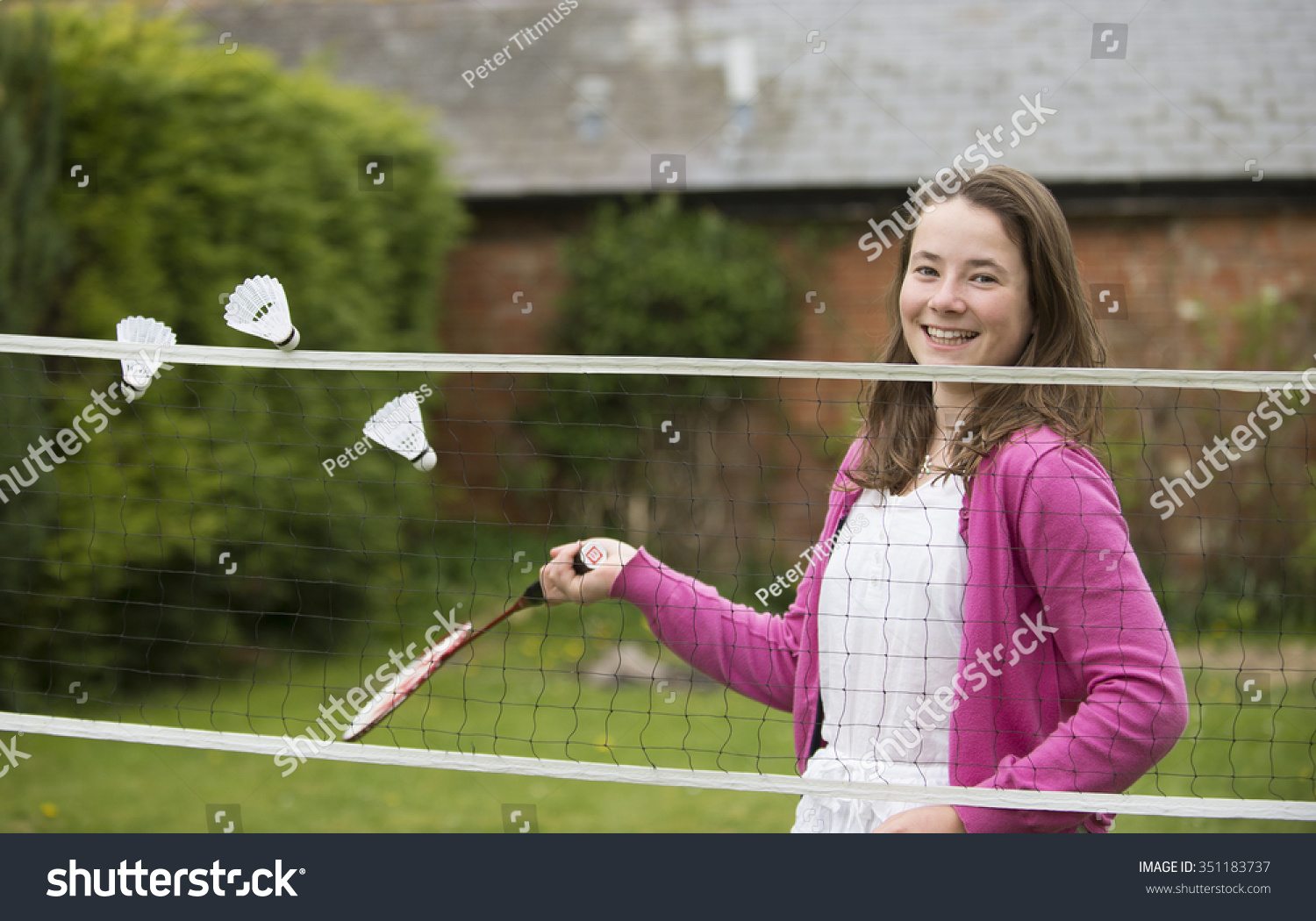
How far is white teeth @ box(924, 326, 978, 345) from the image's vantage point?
6.61 ft

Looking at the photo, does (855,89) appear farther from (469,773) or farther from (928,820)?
(928,820)

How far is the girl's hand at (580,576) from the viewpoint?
2.24 meters

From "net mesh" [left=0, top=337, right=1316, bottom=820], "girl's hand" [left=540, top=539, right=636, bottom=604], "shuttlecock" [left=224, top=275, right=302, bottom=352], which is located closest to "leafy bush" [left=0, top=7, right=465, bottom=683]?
"net mesh" [left=0, top=337, right=1316, bottom=820]

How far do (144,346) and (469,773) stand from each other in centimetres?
351

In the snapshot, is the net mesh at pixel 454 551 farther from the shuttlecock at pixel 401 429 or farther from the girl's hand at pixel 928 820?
the girl's hand at pixel 928 820

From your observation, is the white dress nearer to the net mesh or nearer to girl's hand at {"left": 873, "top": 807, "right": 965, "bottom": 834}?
girl's hand at {"left": 873, "top": 807, "right": 965, "bottom": 834}

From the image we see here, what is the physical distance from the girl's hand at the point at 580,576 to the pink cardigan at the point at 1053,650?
43 cm

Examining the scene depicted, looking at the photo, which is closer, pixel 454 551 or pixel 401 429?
pixel 401 429

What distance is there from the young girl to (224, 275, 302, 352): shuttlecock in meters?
0.77

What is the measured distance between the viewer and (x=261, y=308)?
2.29 meters

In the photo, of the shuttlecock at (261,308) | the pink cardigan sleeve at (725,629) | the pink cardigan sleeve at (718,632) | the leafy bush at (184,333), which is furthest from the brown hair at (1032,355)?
the leafy bush at (184,333)

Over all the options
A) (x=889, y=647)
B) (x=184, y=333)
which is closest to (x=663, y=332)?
(x=184, y=333)

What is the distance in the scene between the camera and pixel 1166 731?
165 cm
